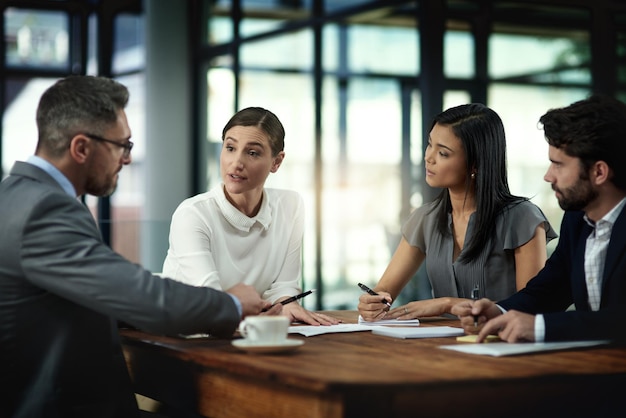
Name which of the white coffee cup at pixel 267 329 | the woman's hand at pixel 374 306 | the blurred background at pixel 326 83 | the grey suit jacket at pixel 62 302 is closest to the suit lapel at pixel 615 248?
the woman's hand at pixel 374 306

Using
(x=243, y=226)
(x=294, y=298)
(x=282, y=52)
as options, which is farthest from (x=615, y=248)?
(x=282, y=52)

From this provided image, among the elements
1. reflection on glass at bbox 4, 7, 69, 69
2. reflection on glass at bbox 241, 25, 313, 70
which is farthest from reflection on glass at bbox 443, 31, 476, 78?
reflection on glass at bbox 4, 7, 69, 69

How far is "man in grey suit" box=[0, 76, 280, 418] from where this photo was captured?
1.92 m

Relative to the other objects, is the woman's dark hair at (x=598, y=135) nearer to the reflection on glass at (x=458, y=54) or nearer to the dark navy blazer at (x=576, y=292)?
the dark navy blazer at (x=576, y=292)

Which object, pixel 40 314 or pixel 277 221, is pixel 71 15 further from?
pixel 40 314

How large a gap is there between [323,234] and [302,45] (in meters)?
1.61

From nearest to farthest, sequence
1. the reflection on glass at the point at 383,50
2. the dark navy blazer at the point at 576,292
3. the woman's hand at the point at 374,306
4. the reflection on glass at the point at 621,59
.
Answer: the dark navy blazer at the point at 576,292 < the woman's hand at the point at 374,306 < the reflection on glass at the point at 621,59 < the reflection on glass at the point at 383,50

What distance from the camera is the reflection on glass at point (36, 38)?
977 centimetres

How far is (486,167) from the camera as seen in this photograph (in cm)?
311

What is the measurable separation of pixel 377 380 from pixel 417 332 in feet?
2.35

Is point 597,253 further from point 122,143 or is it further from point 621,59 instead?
point 621,59

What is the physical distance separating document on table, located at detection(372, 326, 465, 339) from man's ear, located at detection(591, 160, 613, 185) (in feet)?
1.79

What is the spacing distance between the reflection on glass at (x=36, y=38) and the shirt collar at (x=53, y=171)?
8.17m

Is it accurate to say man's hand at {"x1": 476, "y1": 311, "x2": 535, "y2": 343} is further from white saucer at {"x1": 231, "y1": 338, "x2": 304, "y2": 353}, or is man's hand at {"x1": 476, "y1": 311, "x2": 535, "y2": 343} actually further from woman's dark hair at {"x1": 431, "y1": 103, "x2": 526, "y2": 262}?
woman's dark hair at {"x1": 431, "y1": 103, "x2": 526, "y2": 262}
